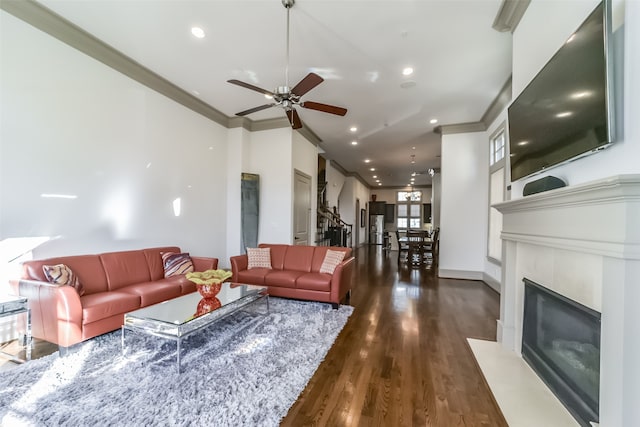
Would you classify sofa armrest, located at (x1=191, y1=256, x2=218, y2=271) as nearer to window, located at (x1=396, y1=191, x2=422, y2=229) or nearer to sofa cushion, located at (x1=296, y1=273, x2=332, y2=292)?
sofa cushion, located at (x1=296, y1=273, x2=332, y2=292)

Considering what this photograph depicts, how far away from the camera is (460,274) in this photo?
588 cm

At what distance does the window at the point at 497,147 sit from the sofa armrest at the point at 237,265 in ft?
16.8

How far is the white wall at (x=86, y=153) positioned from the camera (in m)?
2.61

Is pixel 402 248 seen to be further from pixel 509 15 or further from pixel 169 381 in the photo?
pixel 169 381

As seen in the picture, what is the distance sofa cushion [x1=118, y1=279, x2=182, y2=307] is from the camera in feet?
9.92

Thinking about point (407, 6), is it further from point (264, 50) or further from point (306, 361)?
point (306, 361)

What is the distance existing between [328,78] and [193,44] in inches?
73.2

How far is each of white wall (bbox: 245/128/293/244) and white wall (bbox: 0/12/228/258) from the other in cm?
137

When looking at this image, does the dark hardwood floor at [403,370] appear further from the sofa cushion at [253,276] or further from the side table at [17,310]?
the sofa cushion at [253,276]

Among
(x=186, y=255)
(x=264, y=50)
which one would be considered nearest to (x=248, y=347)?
(x=186, y=255)

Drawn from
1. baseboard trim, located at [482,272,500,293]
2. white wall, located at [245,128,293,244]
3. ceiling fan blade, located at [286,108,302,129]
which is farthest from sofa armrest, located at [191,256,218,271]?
baseboard trim, located at [482,272,500,293]

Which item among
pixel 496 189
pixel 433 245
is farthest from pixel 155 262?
pixel 433 245

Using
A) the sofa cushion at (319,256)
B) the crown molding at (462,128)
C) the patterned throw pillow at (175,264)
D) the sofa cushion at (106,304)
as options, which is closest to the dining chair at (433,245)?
the crown molding at (462,128)

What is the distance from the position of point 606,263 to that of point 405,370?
1646mm
